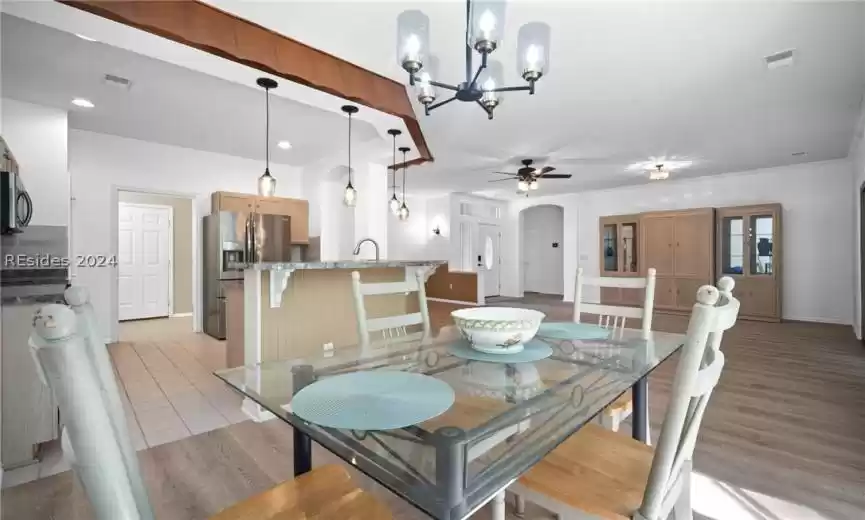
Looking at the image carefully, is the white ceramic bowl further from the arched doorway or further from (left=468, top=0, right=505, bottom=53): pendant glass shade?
the arched doorway

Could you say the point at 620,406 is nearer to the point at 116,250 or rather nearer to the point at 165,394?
the point at 165,394

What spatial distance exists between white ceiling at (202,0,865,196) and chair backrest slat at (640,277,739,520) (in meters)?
2.00

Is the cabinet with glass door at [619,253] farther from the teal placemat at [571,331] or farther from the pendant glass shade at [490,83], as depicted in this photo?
the teal placemat at [571,331]

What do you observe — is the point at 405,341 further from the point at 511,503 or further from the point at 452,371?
the point at 511,503

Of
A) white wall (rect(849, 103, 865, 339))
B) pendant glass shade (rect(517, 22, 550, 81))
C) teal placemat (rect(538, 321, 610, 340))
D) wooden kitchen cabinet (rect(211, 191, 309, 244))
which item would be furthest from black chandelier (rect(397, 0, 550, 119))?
white wall (rect(849, 103, 865, 339))

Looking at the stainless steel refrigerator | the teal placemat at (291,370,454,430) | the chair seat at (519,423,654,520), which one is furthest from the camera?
the stainless steel refrigerator

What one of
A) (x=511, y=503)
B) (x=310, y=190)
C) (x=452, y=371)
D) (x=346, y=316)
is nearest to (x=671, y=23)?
(x=452, y=371)

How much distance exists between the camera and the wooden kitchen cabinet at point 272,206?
520 cm

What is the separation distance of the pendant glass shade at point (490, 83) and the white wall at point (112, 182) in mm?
4363

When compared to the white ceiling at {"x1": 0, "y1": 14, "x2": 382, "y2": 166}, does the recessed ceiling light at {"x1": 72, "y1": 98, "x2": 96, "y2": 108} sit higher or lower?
higher

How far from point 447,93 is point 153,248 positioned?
5.95 m

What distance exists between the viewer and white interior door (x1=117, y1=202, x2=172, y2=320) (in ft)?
20.9

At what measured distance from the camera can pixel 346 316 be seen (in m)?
3.41

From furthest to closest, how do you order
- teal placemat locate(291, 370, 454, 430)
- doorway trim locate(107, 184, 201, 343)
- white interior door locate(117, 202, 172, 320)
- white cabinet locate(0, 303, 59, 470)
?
white interior door locate(117, 202, 172, 320) → doorway trim locate(107, 184, 201, 343) → white cabinet locate(0, 303, 59, 470) → teal placemat locate(291, 370, 454, 430)
